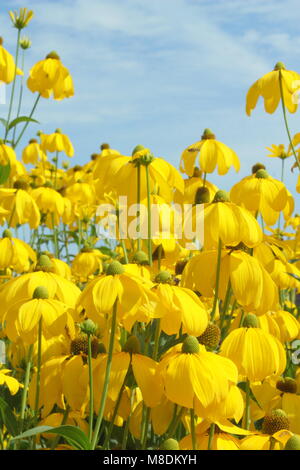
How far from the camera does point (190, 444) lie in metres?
1.32

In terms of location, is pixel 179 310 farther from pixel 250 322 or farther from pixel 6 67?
pixel 6 67

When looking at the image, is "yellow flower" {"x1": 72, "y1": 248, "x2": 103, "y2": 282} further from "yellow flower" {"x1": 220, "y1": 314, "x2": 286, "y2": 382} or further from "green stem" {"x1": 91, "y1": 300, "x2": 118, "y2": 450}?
"green stem" {"x1": 91, "y1": 300, "x2": 118, "y2": 450}

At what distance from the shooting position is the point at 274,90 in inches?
102

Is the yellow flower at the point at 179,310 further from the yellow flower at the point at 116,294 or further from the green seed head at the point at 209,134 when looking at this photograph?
the green seed head at the point at 209,134

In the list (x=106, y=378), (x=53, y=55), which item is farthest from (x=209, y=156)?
(x=53, y=55)

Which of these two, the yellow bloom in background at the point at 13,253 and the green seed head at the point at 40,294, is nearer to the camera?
the green seed head at the point at 40,294

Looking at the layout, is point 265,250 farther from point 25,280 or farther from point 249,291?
point 25,280

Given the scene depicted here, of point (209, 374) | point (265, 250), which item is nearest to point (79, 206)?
point (265, 250)

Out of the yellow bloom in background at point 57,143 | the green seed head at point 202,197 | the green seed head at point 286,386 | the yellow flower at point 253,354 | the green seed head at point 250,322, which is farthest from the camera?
the yellow bloom in background at point 57,143

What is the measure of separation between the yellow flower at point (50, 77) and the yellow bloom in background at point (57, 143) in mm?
991

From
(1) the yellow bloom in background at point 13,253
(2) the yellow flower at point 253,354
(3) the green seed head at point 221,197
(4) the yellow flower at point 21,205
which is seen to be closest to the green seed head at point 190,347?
(2) the yellow flower at point 253,354

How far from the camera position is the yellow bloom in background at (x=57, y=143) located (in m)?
4.75

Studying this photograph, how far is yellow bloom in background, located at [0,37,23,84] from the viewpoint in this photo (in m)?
2.99

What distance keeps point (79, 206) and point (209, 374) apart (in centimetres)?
378
